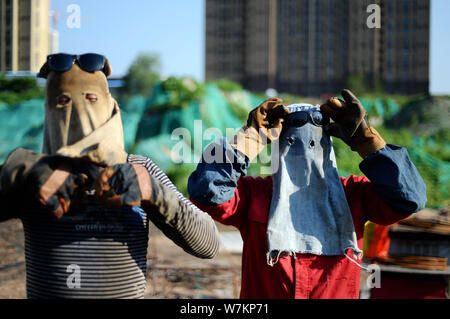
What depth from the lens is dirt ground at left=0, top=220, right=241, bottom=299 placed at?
6.22 metres

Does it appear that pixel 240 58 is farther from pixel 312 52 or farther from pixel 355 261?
pixel 355 261

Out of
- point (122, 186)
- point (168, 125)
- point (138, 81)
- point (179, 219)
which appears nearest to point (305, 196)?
point (179, 219)

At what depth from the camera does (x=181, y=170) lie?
41.6ft

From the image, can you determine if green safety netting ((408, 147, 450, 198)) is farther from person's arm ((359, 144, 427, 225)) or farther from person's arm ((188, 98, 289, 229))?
person's arm ((188, 98, 289, 229))

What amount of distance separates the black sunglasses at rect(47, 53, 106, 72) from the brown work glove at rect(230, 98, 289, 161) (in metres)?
0.72

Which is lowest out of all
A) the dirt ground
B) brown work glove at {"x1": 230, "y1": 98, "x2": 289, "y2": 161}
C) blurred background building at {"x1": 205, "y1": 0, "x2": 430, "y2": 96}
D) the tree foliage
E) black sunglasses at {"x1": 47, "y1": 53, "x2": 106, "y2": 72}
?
the dirt ground

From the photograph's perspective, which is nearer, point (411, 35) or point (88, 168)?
point (88, 168)

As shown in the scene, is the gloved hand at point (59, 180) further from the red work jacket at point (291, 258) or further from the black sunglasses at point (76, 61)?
the red work jacket at point (291, 258)

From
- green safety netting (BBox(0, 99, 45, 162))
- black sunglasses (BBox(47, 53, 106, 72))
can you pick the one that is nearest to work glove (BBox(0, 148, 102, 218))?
black sunglasses (BBox(47, 53, 106, 72))

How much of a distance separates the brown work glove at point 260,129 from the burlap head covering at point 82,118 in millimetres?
625

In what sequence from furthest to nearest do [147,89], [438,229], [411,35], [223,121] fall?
[411,35], [147,89], [223,121], [438,229]

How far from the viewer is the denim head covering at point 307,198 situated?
2.42 metres

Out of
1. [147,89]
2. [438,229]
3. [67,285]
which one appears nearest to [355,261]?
[67,285]

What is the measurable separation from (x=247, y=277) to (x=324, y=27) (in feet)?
177
